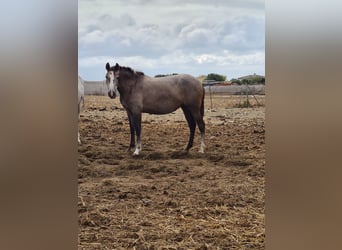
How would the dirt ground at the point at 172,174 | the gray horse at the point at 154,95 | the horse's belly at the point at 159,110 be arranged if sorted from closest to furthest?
the dirt ground at the point at 172,174 < the gray horse at the point at 154,95 < the horse's belly at the point at 159,110

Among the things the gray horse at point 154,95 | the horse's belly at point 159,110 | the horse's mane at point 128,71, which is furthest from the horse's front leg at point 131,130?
the horse's mane at point 128,71

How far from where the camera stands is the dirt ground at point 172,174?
2.11 m

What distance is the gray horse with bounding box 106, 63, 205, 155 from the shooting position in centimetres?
225

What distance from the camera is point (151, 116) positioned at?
7.93 ft

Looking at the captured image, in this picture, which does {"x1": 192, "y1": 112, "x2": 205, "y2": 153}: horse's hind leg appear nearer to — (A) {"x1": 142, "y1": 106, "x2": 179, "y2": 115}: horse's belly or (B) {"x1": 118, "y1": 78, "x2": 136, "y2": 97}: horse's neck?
(A) {"x1": 142, "y1": 106, "x2": 179, "y2": 115}: horse's belly

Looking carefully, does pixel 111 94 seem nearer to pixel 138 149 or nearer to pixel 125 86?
pixel 125 86

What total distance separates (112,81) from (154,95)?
0.33 meters

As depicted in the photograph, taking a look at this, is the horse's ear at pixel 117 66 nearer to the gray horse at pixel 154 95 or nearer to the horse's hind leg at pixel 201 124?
the gray horse at pixel 154 95

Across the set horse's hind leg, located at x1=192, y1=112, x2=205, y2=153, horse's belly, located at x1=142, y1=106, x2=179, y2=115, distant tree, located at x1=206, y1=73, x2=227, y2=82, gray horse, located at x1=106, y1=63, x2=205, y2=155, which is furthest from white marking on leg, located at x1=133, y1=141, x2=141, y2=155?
distant tree, located at x1=206, y1=73, x2=227, y2=82
